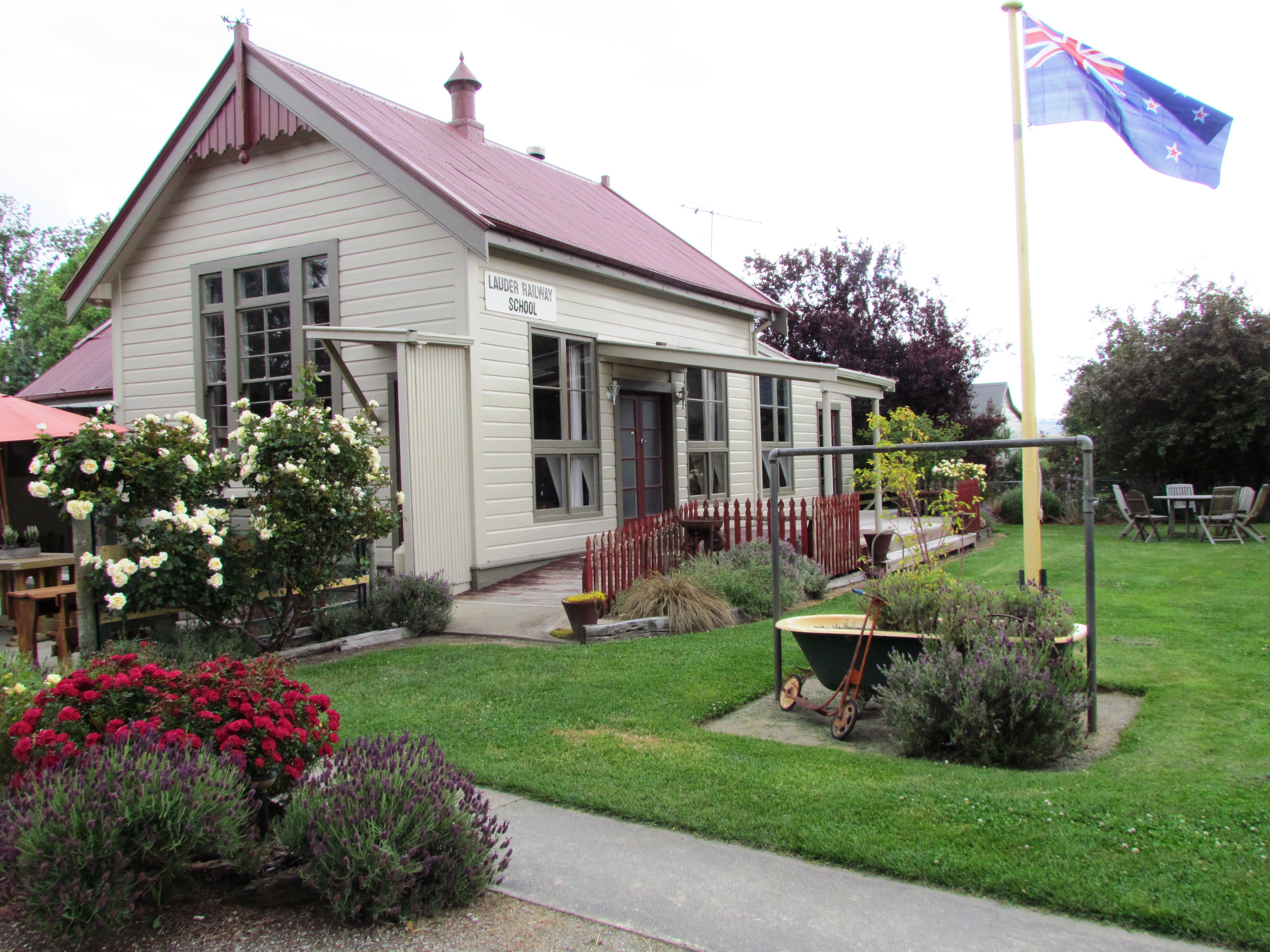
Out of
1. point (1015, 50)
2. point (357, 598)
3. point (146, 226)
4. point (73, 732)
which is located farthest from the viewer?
point (146, 226)

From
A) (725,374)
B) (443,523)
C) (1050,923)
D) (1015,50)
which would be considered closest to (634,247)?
(725,374)

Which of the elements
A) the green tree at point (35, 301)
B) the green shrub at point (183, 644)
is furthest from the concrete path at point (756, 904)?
the green tree at point (35, 301)

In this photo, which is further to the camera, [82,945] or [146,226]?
[146,226]

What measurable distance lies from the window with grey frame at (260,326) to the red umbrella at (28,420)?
7.50 feet

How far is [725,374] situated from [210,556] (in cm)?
1046

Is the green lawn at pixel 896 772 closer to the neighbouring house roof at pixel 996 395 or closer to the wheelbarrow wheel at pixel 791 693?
the wheelbarrow wheel at pixel 791 693

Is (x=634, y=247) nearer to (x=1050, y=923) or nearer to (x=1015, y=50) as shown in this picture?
(x=1015, y=50)

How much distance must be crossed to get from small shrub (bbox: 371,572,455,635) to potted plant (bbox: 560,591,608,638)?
4.68ft

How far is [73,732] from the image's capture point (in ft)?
12.8

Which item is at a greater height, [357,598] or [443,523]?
[443,523]

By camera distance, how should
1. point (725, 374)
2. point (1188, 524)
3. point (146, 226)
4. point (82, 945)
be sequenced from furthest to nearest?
point (1188, 524) → point (725, 374) → point (146, 226) → point (82, 945)

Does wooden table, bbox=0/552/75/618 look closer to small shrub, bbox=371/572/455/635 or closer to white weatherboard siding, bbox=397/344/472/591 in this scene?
small shrub, bbox=371/572/455/635

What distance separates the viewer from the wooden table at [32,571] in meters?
8.82

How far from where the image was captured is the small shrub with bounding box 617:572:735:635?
890 centimetres
